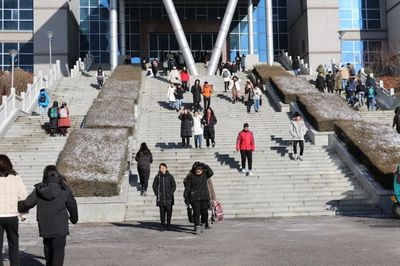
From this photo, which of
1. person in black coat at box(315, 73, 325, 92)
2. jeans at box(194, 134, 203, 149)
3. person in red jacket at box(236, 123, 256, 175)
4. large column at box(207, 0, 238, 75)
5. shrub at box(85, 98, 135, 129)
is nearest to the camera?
person in red jacket at box(236, 123, 256, 175)

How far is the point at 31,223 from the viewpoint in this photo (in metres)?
12.1

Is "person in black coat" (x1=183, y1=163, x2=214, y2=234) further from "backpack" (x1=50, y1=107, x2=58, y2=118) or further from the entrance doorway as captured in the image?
the entrance doorway

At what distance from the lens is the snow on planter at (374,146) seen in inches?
526

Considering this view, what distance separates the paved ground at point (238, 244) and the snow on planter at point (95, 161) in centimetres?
164

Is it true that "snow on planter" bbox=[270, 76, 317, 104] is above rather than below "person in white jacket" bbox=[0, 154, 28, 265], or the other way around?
above

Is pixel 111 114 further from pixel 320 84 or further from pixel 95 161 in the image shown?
pixel 320 84

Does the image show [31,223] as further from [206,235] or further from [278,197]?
[278,197]

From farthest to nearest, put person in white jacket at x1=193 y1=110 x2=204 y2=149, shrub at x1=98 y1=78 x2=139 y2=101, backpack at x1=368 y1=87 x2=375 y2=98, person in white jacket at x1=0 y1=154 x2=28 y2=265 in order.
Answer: backpack at x1=368 y1=87 x2=375 y2=98 → shrub at x1=98 y1=78 x2=139 y2=101 → person in white jacket at x1=193 y1=110 x2=204 y2=149 → person in white jacket at x1=0 y1=154 x2=28 y2=265

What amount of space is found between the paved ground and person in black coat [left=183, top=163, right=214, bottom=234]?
287 millimetres

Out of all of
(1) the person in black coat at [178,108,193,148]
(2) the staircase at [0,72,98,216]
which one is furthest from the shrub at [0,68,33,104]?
(1) the person in black coat at [178,108,193,148]

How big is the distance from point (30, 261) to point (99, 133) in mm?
10181

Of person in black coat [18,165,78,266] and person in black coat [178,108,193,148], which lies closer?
person in black coat [18,165,78,266]

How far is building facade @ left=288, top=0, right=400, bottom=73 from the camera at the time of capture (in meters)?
45.5

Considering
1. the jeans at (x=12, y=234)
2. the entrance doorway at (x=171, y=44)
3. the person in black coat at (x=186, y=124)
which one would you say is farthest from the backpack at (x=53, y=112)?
the entrance doorway at (x=171, y=44)
